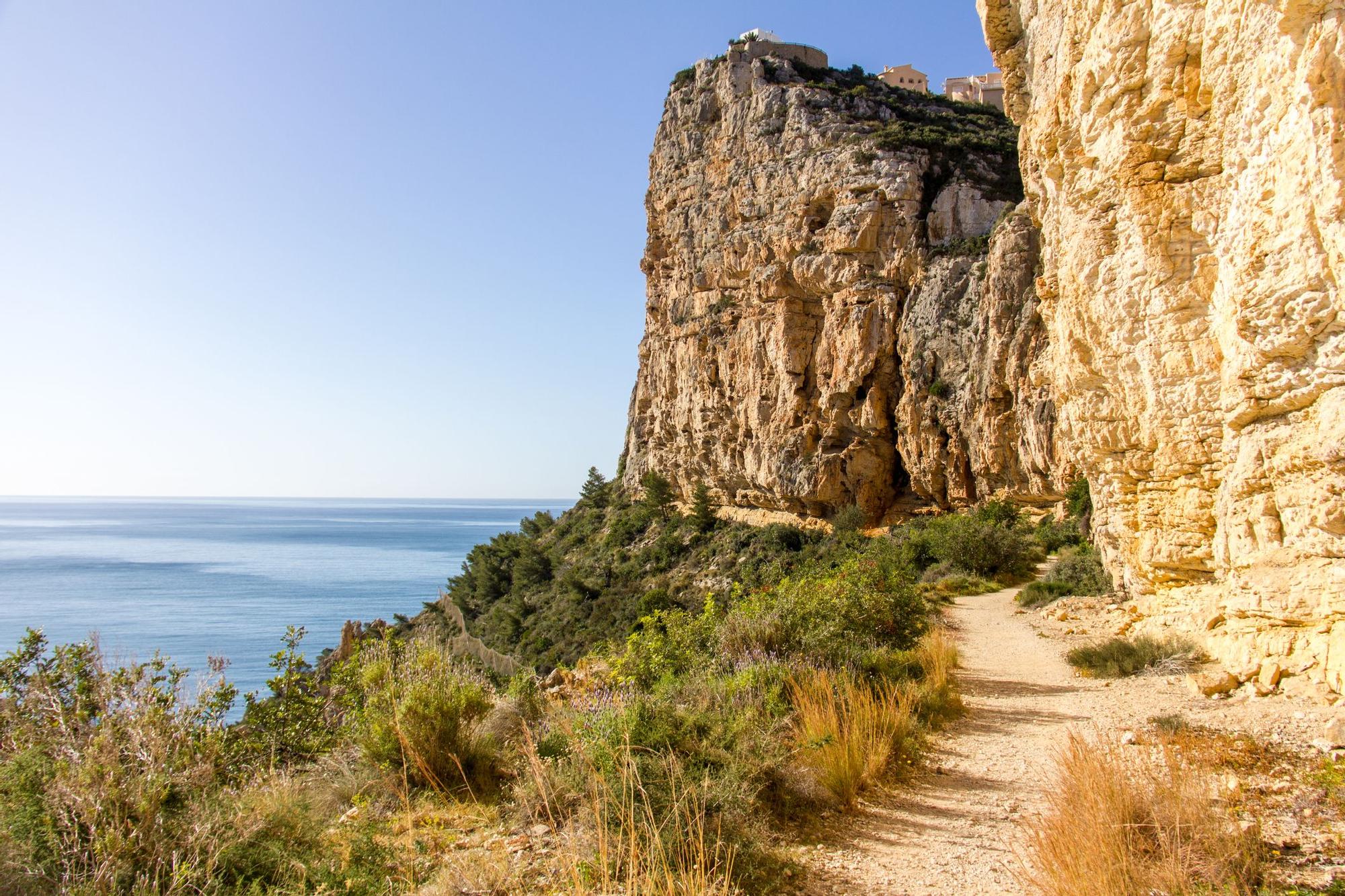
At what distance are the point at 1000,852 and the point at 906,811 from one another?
28.9 inches

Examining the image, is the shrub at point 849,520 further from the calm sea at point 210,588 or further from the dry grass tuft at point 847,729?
the dry grass tuft at point 847,729

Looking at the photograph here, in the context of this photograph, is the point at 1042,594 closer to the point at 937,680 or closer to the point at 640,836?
the point at 937,680

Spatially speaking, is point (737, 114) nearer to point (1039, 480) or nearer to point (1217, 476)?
point (1039, 480)

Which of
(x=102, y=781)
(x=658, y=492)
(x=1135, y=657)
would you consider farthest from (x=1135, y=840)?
(x=658, y=492)

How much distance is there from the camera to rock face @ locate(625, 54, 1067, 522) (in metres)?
25.4

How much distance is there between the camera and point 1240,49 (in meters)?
5.75

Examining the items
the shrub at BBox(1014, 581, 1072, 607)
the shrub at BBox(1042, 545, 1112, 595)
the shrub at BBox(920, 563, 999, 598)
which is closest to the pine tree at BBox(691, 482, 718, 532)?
the shrub at BBox(920, 563, 999, 598)

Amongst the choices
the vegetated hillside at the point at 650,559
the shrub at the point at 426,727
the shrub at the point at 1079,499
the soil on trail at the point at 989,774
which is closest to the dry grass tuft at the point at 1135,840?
the soil on trail at the point at 989,774

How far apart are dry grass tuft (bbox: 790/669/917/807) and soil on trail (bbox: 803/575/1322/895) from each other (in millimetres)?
192

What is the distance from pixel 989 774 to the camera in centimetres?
480

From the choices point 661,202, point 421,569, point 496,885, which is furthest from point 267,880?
point 421,569

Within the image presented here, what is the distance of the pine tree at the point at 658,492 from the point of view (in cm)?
4091

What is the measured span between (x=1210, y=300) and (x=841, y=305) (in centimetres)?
2524

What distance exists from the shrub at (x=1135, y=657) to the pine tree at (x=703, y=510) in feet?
94.9
